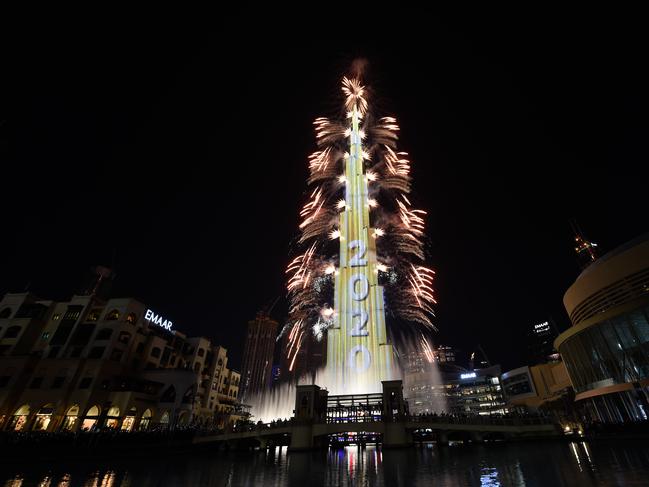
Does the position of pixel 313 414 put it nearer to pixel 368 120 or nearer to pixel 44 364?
pixel 44 364

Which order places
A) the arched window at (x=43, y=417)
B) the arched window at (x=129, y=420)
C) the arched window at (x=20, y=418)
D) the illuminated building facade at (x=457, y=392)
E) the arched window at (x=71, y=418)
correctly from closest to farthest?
the arched window at (x=20, y=418), the arched window at (x=43, y=417), the arched window at (x=71, y=418), the arched window at (x=129, y=420), the illuminated building facade at (x=457, y=392)

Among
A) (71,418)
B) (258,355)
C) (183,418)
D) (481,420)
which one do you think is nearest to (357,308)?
(481,420)

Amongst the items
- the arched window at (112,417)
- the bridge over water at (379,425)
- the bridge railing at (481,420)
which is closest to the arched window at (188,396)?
the arched window at (112,417)

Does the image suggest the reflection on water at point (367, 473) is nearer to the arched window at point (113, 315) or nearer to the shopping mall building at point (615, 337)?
the shopping mall building at point (615, 337)

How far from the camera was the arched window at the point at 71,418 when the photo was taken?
2199 inches

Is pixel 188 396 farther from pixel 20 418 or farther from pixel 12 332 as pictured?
pixel 12 332

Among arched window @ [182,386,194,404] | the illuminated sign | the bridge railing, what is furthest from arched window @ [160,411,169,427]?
the bridge railing

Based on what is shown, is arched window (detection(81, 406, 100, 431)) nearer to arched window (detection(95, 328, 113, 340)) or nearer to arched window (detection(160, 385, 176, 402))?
arched window (detection(160, 385, 176, 402))

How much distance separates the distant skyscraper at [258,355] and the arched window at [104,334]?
122195mm

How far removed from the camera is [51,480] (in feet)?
71.3

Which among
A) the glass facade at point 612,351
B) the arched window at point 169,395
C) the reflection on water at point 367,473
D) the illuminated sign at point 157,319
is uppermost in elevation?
the illuminated sign at point 157,319

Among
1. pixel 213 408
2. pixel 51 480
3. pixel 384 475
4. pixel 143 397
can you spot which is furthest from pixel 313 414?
pixel 213 408

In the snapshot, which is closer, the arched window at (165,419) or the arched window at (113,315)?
the arched window at (165,419)

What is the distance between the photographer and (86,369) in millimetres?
60344
